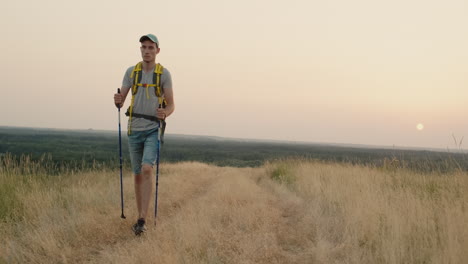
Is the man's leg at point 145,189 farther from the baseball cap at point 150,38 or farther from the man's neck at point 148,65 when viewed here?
the baseball cap at point 150,38

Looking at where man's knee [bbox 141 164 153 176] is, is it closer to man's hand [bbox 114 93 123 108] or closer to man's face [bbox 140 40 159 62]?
man's hand [bbox 114 93 123 108]

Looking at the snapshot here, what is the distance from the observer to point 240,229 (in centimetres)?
505

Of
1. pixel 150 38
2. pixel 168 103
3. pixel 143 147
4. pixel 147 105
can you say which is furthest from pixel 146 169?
pixel 150 38

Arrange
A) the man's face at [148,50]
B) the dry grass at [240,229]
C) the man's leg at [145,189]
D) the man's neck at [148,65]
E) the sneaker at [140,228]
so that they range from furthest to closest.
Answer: the man's neck at [148,65]
the man's face at [148,50]
the man's leg at [145,189]
the sneaker at [140,228]
the dry grass at [240,229]

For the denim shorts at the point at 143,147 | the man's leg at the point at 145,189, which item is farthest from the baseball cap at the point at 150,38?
the man's leg at the point at 145,189

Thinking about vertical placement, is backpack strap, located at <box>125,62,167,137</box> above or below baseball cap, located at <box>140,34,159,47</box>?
below

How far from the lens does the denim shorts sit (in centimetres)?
506

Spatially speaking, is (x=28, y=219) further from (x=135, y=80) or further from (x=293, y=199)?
(x=293, y=199)

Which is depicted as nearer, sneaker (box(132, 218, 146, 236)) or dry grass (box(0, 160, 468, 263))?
dry grass (box(0, 160, 468, 263))

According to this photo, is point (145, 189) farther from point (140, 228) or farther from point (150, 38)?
point (150, 38)

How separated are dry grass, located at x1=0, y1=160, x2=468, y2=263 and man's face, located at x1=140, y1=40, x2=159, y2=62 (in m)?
2.57

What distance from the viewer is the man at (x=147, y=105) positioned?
199 inches

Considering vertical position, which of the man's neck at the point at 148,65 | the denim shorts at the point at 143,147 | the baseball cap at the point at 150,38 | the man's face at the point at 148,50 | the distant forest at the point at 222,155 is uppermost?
the baseball cap at the point at 150,38

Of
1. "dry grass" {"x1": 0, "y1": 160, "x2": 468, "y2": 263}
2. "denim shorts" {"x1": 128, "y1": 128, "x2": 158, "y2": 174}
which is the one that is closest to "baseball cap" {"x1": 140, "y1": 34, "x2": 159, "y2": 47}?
"denim shorts" {"x1": 128, "y1": 128, "x2": 158, "y2": 174}
